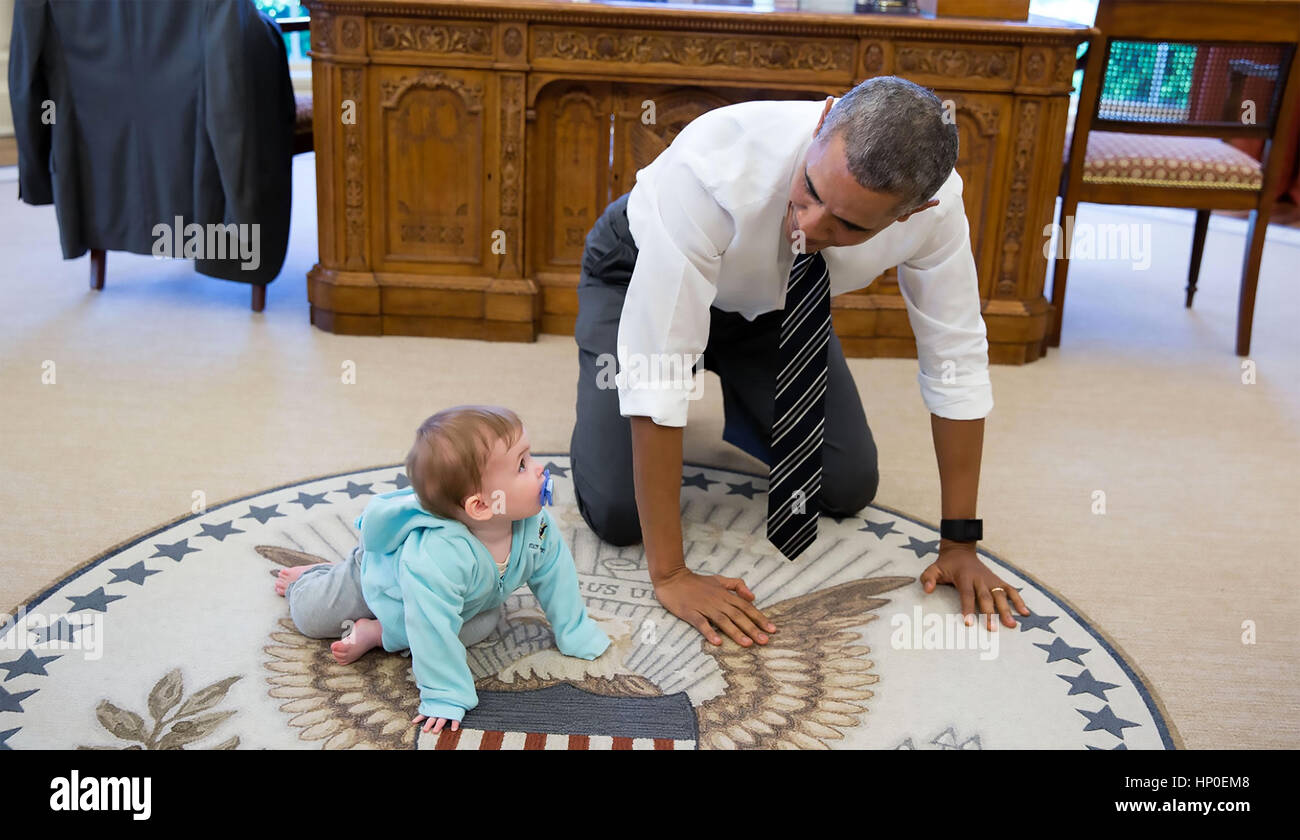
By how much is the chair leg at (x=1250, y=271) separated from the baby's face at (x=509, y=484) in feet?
9.05

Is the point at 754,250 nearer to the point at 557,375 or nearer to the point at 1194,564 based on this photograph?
the point at 1194,564

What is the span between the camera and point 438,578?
1.69 meters

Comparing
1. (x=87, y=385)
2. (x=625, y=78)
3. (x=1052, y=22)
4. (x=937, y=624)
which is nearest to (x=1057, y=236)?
(x=1052, y=22)

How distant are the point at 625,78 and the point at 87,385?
5.27 feet

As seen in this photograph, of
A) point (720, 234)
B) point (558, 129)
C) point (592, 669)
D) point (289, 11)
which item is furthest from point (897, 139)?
point (289, 11)

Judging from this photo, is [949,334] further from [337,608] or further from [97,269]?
[97,269]

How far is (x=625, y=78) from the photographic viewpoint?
3.28m

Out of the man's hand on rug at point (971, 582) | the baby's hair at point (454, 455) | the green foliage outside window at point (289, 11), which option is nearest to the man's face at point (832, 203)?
the baby's hair at point (454, 455)

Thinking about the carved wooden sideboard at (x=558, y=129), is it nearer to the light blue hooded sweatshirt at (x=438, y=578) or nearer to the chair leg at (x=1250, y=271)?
the chair leg at (x=1250, y=271)

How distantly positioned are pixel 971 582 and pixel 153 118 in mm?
2698

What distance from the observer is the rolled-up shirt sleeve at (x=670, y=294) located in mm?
1802

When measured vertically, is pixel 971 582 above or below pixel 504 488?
below

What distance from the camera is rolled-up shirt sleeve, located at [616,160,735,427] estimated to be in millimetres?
1802

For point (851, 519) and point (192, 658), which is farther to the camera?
point (851, 519)
